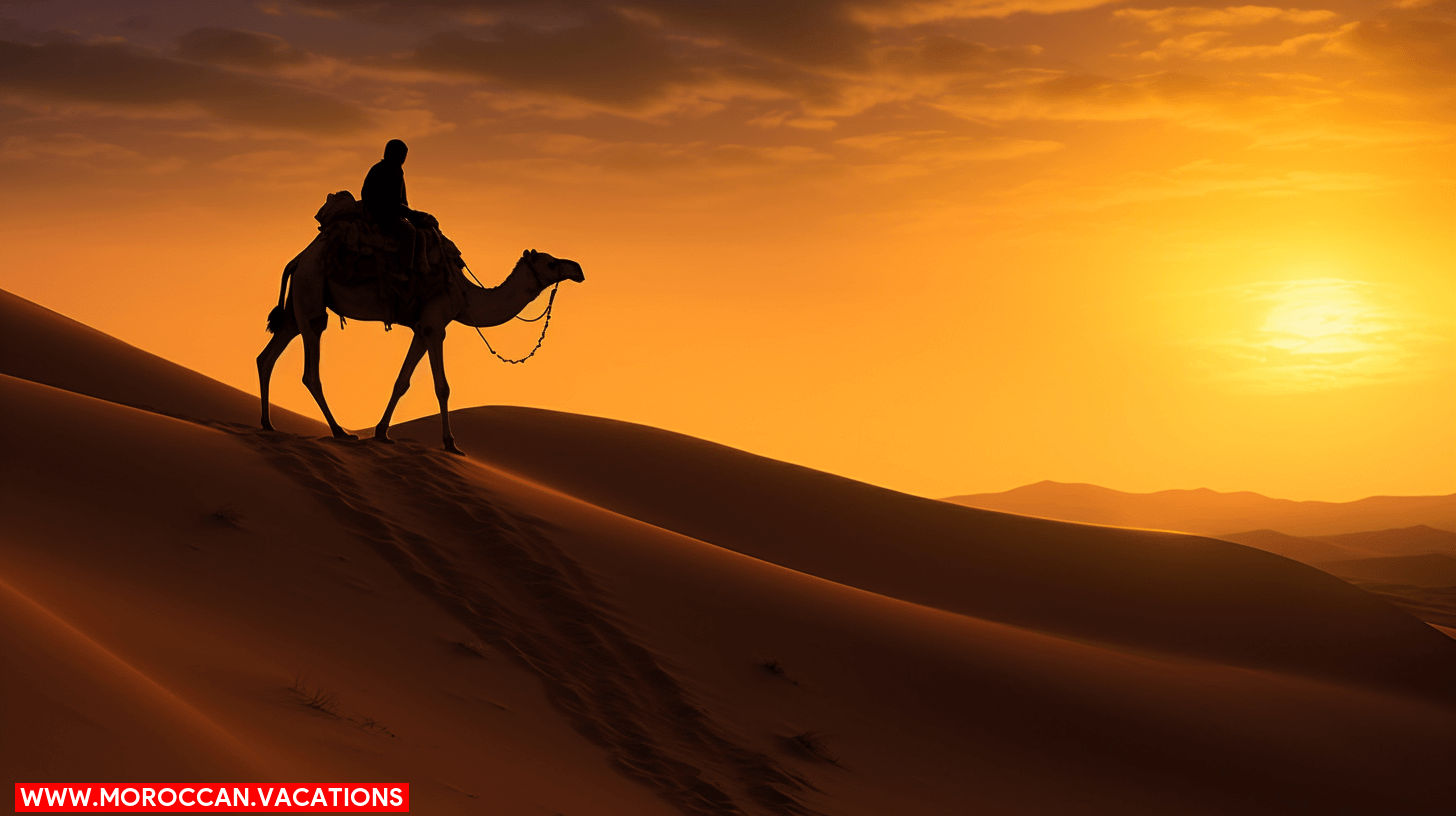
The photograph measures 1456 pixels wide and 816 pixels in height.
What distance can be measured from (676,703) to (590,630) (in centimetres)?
127

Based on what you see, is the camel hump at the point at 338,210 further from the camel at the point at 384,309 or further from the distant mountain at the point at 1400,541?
the distant mountain at the point at 1400,541

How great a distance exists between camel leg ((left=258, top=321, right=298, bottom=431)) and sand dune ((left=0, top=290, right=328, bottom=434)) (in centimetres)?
987

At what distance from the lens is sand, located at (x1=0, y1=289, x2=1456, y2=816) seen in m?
6.94

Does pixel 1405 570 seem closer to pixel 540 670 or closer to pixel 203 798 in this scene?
pixel 540 670

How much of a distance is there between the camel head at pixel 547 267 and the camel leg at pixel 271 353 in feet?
10.0

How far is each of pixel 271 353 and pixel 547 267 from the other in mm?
3723

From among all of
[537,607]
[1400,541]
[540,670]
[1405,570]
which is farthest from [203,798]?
[1400,541]

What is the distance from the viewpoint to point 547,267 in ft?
51.6

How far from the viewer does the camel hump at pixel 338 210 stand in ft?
46.6

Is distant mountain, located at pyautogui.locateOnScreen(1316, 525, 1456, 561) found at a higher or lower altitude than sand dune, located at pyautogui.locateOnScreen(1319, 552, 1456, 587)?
higher

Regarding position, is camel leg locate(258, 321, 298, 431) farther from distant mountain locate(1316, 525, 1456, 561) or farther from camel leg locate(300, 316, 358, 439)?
distant mountain locate(1316, 525, 1456, 561)

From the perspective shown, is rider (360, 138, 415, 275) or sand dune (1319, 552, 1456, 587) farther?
sand dune (1319, 552, 1456, 587)

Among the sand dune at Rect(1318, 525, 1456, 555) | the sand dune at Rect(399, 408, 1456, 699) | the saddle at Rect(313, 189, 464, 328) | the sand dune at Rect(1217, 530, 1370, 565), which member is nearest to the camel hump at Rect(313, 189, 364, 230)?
the saddle at Rect(313, 189, 464, 328)

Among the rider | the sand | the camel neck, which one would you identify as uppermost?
the rider
